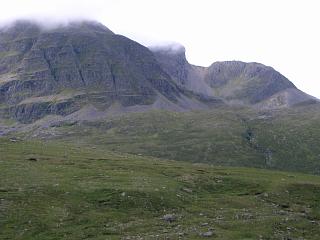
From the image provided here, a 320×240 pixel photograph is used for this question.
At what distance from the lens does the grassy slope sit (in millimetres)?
45219

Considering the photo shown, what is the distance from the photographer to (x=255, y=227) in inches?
1882

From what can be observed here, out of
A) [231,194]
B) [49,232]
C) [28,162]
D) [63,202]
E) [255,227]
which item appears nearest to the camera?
[49,232]

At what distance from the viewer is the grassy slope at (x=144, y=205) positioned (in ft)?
148

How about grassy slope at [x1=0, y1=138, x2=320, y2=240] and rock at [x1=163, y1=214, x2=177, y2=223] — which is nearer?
grassy slope at [x1=0, y1=138, x2=320, y2=240]

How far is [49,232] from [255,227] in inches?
761

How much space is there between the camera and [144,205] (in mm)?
55188

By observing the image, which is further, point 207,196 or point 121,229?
point 207,196

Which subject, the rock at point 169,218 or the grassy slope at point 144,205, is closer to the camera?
the grassy slope at point 144,205

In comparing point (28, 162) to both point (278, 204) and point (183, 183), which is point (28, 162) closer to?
point (183, 183)

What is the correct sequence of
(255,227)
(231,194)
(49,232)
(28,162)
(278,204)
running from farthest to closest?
(28,162) < (231,194) < (278,204) < (255,227) < (49,232)

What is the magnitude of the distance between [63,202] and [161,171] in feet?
113

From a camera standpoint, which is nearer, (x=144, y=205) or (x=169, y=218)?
(x=169, y=218)

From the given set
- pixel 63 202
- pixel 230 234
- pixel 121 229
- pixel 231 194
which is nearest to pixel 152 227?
pixel 121 229

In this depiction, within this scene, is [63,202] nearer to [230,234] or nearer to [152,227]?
[152,227]
